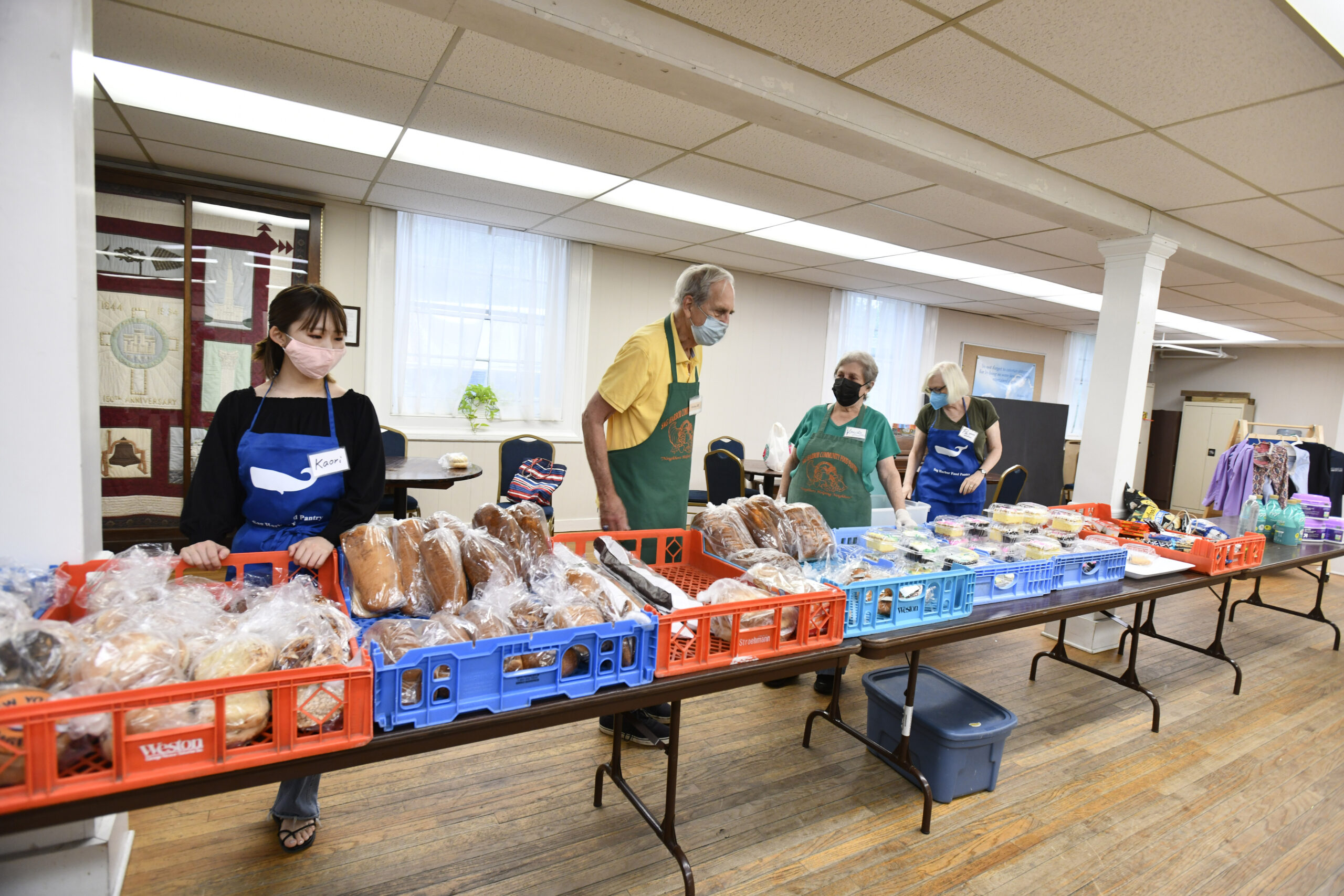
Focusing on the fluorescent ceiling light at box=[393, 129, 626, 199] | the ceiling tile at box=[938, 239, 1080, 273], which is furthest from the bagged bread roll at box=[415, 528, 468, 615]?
the ceiling tile at box=[938, 239, 1080, 273]

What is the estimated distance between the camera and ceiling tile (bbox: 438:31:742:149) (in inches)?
103

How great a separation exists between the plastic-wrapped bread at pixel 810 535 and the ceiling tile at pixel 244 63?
2.52 metres

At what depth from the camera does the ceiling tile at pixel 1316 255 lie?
4203mm

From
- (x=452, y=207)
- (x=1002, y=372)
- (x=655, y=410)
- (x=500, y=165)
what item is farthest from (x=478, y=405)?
(x=1002, y=372)

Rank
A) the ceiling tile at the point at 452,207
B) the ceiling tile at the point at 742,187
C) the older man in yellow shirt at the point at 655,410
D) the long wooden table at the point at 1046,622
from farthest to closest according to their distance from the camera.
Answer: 1. the ceiling tile at the point at 452,207
2. the ceiling tile at the point at 742,187
3. the older man in yellow shirt at the point at 655,410
4. the long wooden table at the point at 1046,622

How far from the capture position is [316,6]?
2326 mm

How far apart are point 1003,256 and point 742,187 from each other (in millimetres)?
2568

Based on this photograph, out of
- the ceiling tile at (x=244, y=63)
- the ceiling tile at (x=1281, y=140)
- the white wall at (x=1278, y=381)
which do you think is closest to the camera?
the ceiling tile at (x=1281, y=140)

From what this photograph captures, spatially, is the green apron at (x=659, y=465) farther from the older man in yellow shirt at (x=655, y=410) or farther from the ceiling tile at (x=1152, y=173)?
the ceiling tile at (x=1152, y=173)

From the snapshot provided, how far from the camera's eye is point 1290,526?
3.48 metres

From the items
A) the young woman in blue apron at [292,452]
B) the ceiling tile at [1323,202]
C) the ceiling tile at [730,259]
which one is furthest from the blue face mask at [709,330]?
the ceiling tile at [730,259]

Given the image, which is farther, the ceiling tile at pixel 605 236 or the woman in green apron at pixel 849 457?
the ceiling tile at pixel 605 236

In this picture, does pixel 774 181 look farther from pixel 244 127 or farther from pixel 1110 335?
pixel 244 127

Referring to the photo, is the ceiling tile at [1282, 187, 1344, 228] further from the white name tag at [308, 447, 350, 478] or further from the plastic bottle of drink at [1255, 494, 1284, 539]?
the white name tag at [308, 447, 350, 478]
